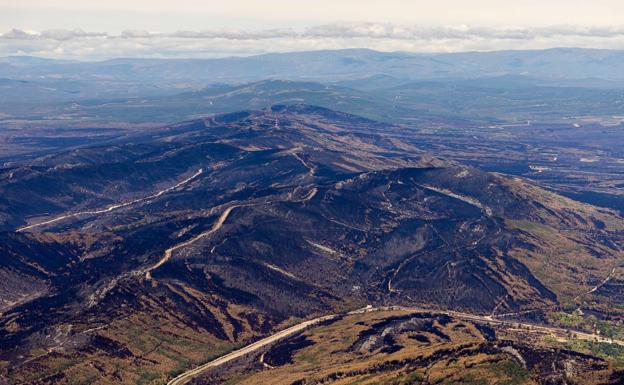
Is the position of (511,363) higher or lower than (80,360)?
higher

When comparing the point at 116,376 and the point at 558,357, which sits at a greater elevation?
the point at 558,357

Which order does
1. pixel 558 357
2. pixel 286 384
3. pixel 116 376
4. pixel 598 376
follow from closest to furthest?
pixel 598 376
pixel 558 357
pixel 286 384
pixel 116 376

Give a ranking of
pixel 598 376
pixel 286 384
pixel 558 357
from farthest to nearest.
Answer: pixel 286 384, pixel 558 357, pixel 598 376

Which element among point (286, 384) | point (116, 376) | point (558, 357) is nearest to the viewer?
point (558, 357)

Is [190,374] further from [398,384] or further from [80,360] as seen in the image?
[398,384]

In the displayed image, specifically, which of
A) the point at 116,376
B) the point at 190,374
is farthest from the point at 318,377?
the point at 116,376

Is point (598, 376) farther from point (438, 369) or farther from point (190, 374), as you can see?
point (190, 374)

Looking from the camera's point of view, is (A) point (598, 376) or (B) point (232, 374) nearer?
(A) point (598, 376)

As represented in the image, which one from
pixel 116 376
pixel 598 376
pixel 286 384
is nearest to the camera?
pixel 598 376

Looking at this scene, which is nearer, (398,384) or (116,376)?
(398,384)

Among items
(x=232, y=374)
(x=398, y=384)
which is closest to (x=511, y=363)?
(x=398, y=384)
